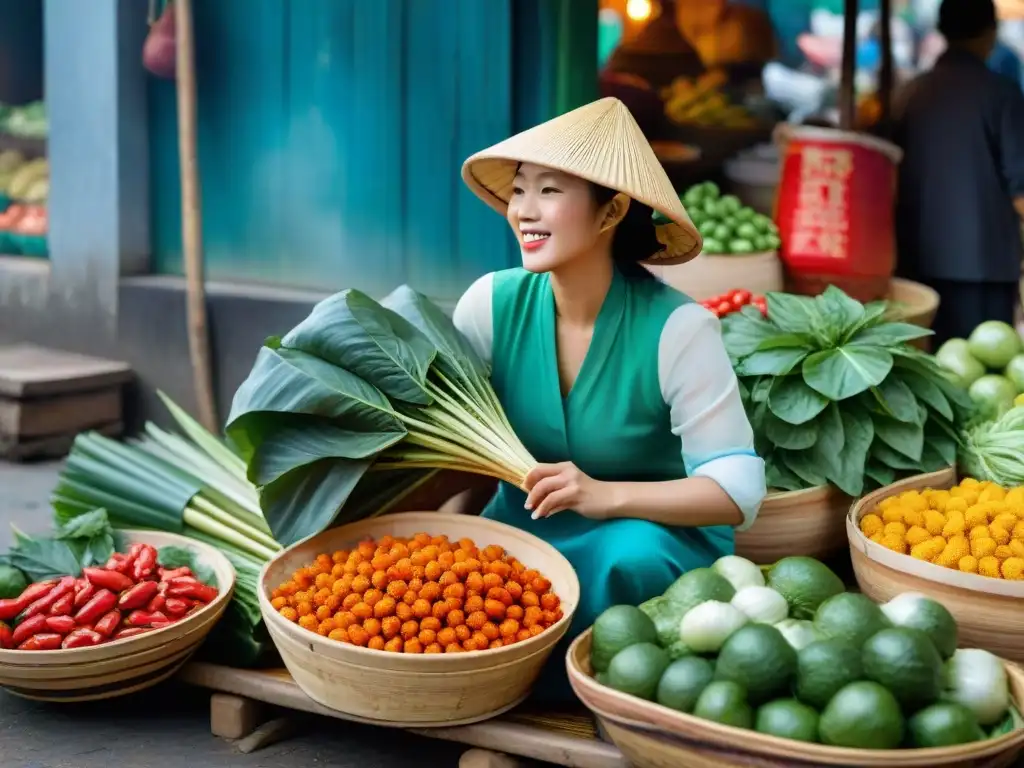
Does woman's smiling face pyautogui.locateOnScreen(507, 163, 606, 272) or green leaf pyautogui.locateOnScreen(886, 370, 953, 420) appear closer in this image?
woman's smiling face pyautogui.locateOnScreen(507, 163, 606, 272)

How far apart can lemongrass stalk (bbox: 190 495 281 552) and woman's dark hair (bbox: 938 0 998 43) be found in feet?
12.4

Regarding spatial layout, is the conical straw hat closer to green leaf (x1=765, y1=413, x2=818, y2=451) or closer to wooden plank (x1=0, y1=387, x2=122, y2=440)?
green leaf (x1=765, y1=413, x2=818, y2=451)

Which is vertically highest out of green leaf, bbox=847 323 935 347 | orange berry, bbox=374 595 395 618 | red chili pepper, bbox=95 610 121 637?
green leaf, bbox=847 323 935 347

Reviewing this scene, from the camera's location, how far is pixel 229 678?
2.75 meters

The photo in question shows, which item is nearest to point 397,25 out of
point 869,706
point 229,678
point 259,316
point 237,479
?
point 259,316

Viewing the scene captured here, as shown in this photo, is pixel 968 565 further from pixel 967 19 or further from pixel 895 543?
pixel 967 19

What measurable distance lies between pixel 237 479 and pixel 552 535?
99cm

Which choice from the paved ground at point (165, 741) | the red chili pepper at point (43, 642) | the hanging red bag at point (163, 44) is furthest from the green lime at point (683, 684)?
the hanging red bag at point (163, 44)

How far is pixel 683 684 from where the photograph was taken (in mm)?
2172

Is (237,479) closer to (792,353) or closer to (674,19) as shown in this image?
(792,353)

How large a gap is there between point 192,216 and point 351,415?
2.65 metres

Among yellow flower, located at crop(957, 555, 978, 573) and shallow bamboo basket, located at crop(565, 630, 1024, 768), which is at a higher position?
yellow flower, located at crop(957, 555, 978, 573)

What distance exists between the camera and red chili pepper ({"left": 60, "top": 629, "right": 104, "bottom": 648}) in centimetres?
262

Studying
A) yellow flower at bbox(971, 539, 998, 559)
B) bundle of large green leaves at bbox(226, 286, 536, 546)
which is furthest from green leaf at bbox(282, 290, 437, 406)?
yellow flower at bbox(971, 539, 998, 559)
